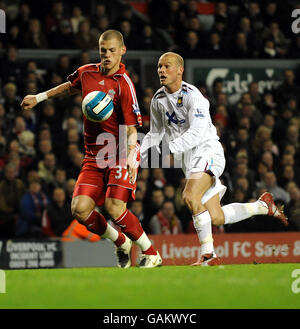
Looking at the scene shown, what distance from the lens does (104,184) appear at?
870cm

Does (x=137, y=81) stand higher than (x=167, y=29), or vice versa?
(x=167, y=29)

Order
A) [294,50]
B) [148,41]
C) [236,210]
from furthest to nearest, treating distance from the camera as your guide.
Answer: [294,50]
[148,41]
[236,210]

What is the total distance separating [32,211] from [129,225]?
16.2ft

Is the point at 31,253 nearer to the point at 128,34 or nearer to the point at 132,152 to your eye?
the point at 132,152

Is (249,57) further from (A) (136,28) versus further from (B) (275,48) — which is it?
(A) (136,28)

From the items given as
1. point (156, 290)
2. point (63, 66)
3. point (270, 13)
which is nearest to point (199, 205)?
point (156, 290)

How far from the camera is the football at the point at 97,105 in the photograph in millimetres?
8273

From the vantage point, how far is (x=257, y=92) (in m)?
16.9

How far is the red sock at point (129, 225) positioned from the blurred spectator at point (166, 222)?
5.00 meters

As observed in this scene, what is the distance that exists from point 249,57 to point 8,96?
582 cm

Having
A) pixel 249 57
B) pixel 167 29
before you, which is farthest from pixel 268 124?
pixel 167 29

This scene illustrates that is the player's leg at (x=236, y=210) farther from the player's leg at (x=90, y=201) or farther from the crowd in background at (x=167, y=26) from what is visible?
the crowd in background at (x=167, y=26)

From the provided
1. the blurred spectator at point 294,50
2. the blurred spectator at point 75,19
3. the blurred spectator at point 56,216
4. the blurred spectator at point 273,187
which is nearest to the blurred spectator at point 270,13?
the blurred spectator at point 294,50

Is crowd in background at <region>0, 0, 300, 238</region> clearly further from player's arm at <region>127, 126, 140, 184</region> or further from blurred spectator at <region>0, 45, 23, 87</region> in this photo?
player's arm at <region>127, 126, 140, 184</region>
